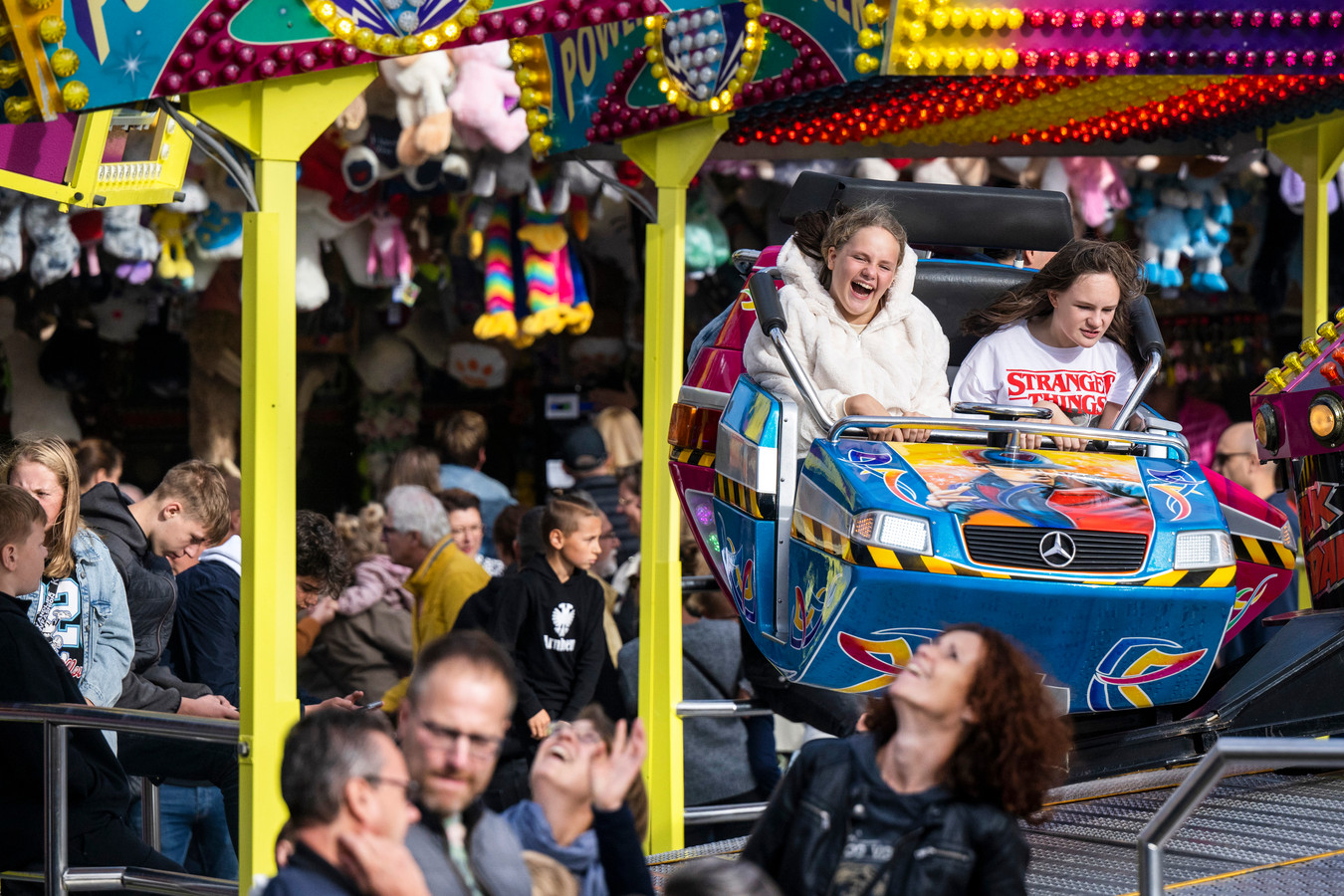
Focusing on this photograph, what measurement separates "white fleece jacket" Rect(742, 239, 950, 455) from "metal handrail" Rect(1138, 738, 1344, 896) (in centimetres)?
170

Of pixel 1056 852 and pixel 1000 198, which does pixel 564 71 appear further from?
pixel 1056 852

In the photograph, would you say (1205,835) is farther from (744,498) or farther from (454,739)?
(454,739)

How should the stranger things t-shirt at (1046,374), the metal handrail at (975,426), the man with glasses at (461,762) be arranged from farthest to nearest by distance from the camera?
the stranger things t-shirt at (1046,374) → the metal handrail at (975,426) → the man with glasses at (461,762)

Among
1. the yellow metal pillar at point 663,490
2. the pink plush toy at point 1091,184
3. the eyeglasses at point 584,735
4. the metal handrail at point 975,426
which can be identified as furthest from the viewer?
the pink plush toy at point 1091,184

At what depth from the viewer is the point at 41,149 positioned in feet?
15.1

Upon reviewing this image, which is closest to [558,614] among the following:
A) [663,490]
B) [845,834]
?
[663,490]

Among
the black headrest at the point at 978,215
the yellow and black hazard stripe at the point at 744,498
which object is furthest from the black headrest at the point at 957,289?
the yellow and black hazard stripe at the point at 744,498

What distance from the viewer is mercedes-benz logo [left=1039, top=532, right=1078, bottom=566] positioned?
339 cm

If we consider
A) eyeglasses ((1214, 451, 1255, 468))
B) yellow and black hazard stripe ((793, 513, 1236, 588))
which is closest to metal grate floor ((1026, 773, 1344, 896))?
yellow and black hazard stripe ((793, 513, 1236, 588))

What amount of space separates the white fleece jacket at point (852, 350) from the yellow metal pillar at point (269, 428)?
1283 mm

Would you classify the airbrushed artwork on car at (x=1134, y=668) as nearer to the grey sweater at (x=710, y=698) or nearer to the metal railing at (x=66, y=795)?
the grey sweater at (x=710, y=698)

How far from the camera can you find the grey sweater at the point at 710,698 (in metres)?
5.20

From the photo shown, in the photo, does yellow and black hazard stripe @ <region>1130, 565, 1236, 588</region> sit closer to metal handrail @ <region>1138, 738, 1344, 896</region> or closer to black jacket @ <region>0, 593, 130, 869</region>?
metal handrail @ <region>1138, 738, 1344, 896</region>

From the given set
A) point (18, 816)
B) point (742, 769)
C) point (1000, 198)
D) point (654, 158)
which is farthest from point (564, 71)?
point (18, 816)
